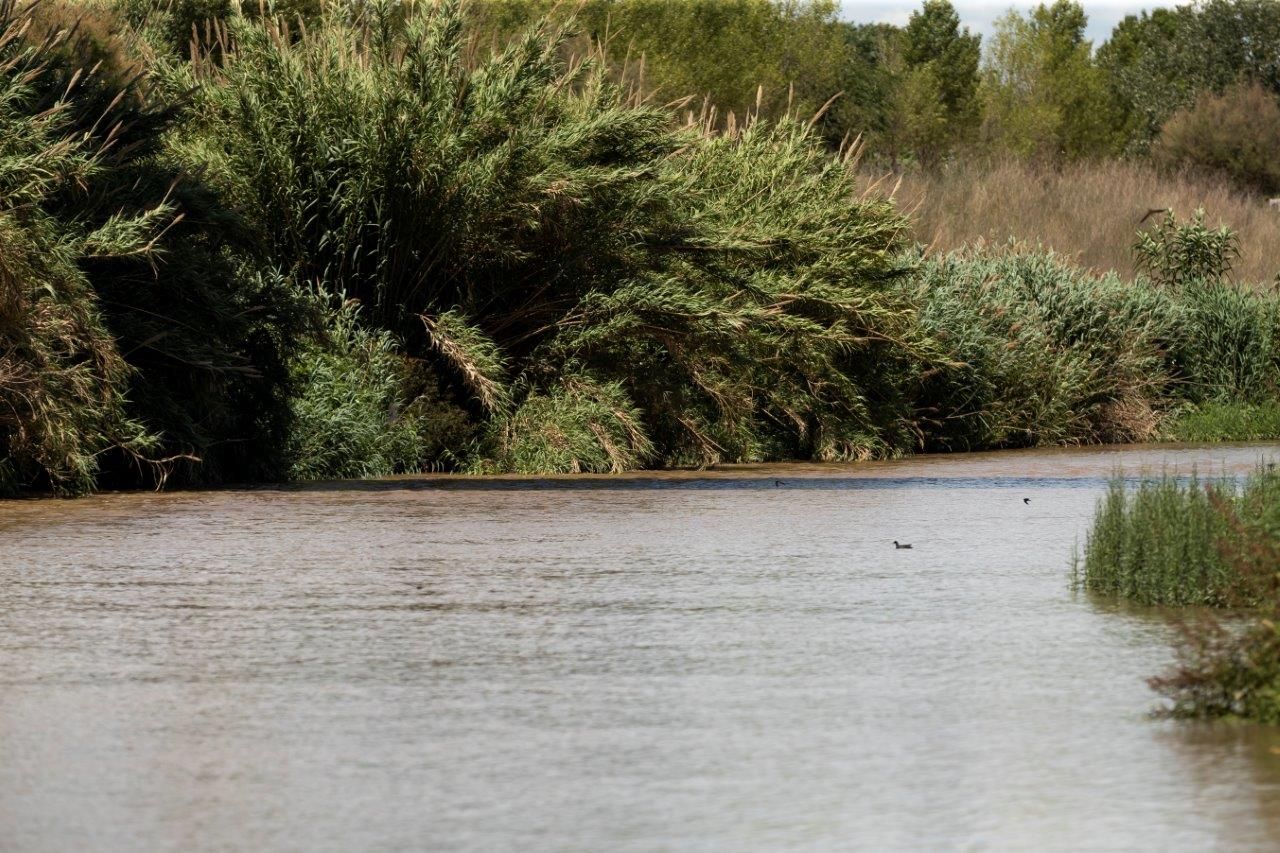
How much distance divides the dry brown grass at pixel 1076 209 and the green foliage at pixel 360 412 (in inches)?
754

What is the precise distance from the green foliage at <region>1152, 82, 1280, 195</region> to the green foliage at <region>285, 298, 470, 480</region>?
41.3m

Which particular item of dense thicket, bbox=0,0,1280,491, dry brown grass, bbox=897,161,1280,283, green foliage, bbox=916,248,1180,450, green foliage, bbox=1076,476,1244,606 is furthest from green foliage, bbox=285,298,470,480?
dry brown grass, bbox=897,161,1280,283

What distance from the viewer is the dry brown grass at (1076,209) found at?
1476 inches

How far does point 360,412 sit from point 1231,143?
43.3 meters

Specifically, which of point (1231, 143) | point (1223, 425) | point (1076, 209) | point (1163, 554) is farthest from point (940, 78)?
point (1163, 554)

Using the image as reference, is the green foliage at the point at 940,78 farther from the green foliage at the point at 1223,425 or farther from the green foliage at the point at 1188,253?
the green foliage at the point at 1223,425

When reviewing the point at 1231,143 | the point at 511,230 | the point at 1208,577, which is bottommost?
the point at 1208,577

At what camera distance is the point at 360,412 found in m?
16.6

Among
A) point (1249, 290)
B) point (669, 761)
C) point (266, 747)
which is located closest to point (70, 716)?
point (266, 747)

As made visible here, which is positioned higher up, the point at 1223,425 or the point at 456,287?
the point at 456,287

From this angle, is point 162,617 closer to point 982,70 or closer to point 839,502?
point 839,502

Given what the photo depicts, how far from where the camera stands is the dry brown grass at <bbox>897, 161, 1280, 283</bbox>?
3750 cm

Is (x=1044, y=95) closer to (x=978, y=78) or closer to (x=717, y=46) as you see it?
(x=978, y=78)

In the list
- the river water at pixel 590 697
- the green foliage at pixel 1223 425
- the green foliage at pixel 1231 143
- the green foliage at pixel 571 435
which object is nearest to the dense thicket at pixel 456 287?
the green foliage at pixel 571 435
